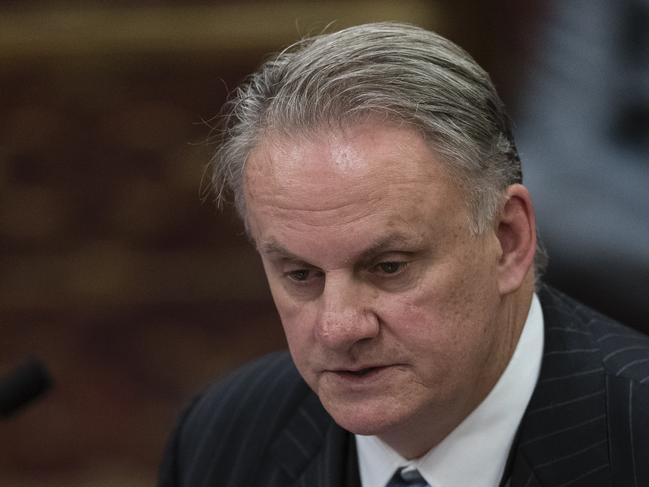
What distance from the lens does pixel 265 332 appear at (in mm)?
5066

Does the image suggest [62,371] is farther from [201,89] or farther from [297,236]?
[297,236]

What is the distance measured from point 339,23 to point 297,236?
2.84m

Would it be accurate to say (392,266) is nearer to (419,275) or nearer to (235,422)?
(419,275)

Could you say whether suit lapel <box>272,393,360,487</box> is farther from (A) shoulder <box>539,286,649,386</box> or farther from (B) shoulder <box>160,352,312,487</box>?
(A) shoulder <box>539,286,649,386</box>

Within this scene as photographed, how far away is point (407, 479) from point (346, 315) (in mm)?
427

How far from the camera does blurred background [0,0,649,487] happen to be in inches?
196

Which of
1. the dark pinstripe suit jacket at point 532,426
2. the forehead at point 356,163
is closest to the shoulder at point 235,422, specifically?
the dark pinstripe suit jacket at point 532,426

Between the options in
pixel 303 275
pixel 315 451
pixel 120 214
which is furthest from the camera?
pixel 120 214

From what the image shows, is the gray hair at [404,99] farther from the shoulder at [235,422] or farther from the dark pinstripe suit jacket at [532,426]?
the shoulder at [235,422]

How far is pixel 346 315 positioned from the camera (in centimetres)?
209

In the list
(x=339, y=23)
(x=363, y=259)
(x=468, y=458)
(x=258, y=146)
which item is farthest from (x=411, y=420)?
(x=339, y=23)

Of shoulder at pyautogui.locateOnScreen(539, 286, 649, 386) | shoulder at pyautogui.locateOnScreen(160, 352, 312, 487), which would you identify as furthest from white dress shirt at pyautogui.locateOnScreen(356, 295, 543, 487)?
shoulder at pyautogui.locateOnScreen(160, 352, 312, 487)

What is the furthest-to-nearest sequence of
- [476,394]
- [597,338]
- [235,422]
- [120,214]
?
[120,214], [235,422], [597,338], [476,394]

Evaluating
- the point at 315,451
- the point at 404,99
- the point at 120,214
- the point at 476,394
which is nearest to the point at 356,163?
the point at 404,99
